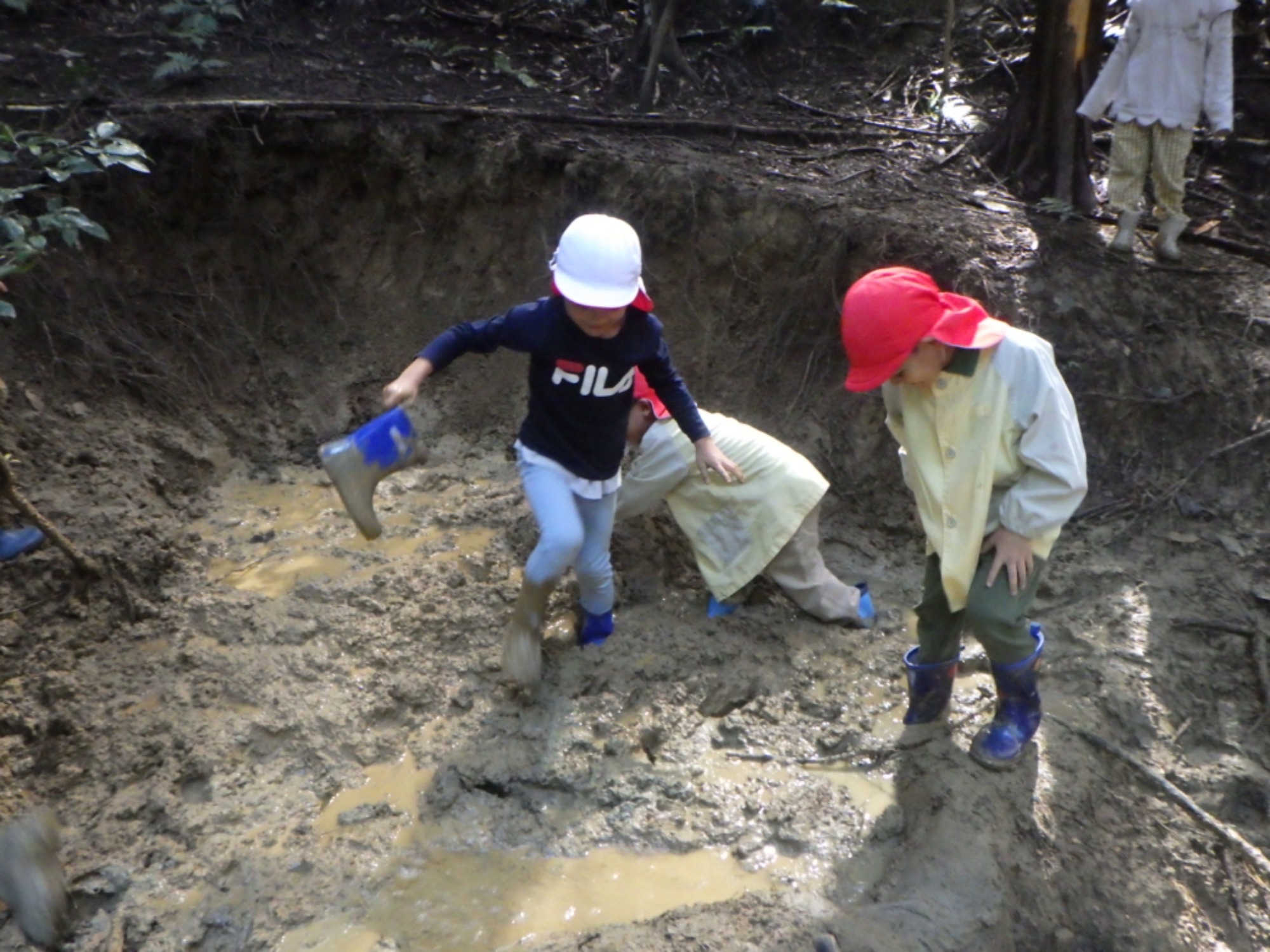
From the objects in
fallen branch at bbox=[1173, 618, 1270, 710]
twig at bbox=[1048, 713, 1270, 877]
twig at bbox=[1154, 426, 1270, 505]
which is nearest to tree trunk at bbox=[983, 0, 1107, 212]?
twig at bbox=[1154, 426, 1270, 505]

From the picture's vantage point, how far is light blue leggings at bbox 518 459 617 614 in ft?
11.1

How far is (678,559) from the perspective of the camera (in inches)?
181

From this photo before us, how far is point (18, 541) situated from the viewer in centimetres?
397

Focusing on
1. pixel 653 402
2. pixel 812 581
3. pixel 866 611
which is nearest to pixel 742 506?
pixel 812 581

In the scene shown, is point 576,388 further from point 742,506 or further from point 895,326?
point 895,326

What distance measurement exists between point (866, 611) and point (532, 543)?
1.53 m

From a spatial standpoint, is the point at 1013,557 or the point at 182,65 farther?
the point at 182,65

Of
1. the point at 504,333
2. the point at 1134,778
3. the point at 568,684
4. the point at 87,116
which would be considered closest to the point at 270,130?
the point at 87,116

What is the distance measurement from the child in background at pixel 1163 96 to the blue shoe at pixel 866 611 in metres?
2.41

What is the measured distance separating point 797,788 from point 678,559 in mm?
1443

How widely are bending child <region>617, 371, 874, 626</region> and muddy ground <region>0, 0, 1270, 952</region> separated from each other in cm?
17

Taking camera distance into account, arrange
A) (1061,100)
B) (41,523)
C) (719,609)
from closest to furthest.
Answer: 1. (41,523)
2. (719,609)
3. (1061,100)

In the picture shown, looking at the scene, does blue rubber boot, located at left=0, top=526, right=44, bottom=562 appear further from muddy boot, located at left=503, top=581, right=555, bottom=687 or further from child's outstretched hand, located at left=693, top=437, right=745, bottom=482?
child's outstretched hand, located at left=693, top=437, right=745, bottom=482

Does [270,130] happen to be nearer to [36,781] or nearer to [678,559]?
[678,559]
